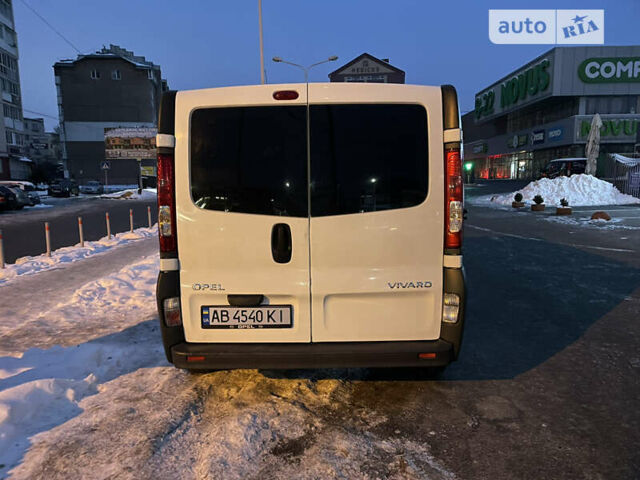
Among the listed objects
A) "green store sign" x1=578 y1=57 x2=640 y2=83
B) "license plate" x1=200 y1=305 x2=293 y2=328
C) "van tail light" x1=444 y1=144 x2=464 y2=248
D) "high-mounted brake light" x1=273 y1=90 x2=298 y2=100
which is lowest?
"license plate" x1=200 y1=305 x2=293 y2=328

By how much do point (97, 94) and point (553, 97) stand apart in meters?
62.0

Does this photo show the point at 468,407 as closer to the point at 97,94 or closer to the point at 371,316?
the point at 371,316

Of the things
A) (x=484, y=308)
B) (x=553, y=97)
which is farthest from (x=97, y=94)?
(x=484, y=308)

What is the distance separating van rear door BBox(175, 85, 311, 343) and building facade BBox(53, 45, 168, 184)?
226 feet

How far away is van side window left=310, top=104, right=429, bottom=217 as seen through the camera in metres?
3.07

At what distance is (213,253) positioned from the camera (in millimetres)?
3129

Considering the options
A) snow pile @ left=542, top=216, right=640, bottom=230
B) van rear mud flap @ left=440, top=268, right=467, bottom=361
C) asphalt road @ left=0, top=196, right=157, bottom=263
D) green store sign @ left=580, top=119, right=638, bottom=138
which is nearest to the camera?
van rear mud flap @ left=440, top=268, right=467, bottom=361

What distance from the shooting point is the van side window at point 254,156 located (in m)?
3.08

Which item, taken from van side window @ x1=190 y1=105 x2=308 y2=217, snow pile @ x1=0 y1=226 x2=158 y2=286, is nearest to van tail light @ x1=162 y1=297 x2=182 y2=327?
van side window @ x1=190 y1=105 x2=308 y2=217

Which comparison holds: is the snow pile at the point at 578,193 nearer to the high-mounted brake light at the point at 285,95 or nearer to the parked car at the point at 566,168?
the parked car at the point at 566,168

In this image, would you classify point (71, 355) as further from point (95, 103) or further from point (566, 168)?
point (95, 103)

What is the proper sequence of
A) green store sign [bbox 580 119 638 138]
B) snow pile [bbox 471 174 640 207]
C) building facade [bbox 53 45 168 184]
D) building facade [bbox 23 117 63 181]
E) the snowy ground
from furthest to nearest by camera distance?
1. building facade [bbox 23 117 63 181]
2. building facade [bbox 53 45 168 184]
3. green store sign [bbox 580 119 638 138]
4. snow pile [bbox 471 174 640 207]
5. the snowy ground

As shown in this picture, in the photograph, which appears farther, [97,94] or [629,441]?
[97,94]

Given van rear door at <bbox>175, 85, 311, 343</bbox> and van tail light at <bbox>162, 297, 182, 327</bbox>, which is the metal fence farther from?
van tail light at <bbox>162, 297, 182, 327</bbox>
